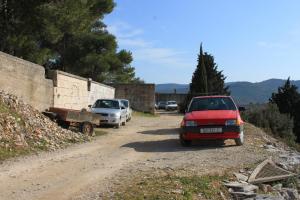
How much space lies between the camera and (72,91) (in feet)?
86.3

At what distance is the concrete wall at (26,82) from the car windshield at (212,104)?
21.2 feet

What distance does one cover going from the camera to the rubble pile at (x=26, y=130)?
45.9 feet

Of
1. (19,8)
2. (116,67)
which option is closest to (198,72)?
(116,67)

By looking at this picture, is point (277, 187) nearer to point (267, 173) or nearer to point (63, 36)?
point (267, 173)

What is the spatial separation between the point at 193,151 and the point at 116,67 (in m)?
32.5

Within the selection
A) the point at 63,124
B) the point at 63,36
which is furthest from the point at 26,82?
the point at 63,36

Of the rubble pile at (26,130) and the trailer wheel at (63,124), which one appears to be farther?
the trailer wheel at (63,124)

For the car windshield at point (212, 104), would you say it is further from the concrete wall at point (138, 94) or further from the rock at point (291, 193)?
the concrete wall at point (138, 94)

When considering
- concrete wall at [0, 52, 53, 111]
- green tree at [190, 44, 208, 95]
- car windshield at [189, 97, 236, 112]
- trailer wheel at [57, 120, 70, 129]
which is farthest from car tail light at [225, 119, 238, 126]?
green tree at [190, 44, 208, 95]

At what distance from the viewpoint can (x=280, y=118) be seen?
104 ft

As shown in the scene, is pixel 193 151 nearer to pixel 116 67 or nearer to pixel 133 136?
pixel 133 136

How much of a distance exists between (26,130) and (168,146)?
461cm

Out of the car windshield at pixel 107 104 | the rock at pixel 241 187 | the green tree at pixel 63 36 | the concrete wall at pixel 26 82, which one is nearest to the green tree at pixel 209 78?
the green tree at pixel 63 36

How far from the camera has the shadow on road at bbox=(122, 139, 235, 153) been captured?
51.9 feet
